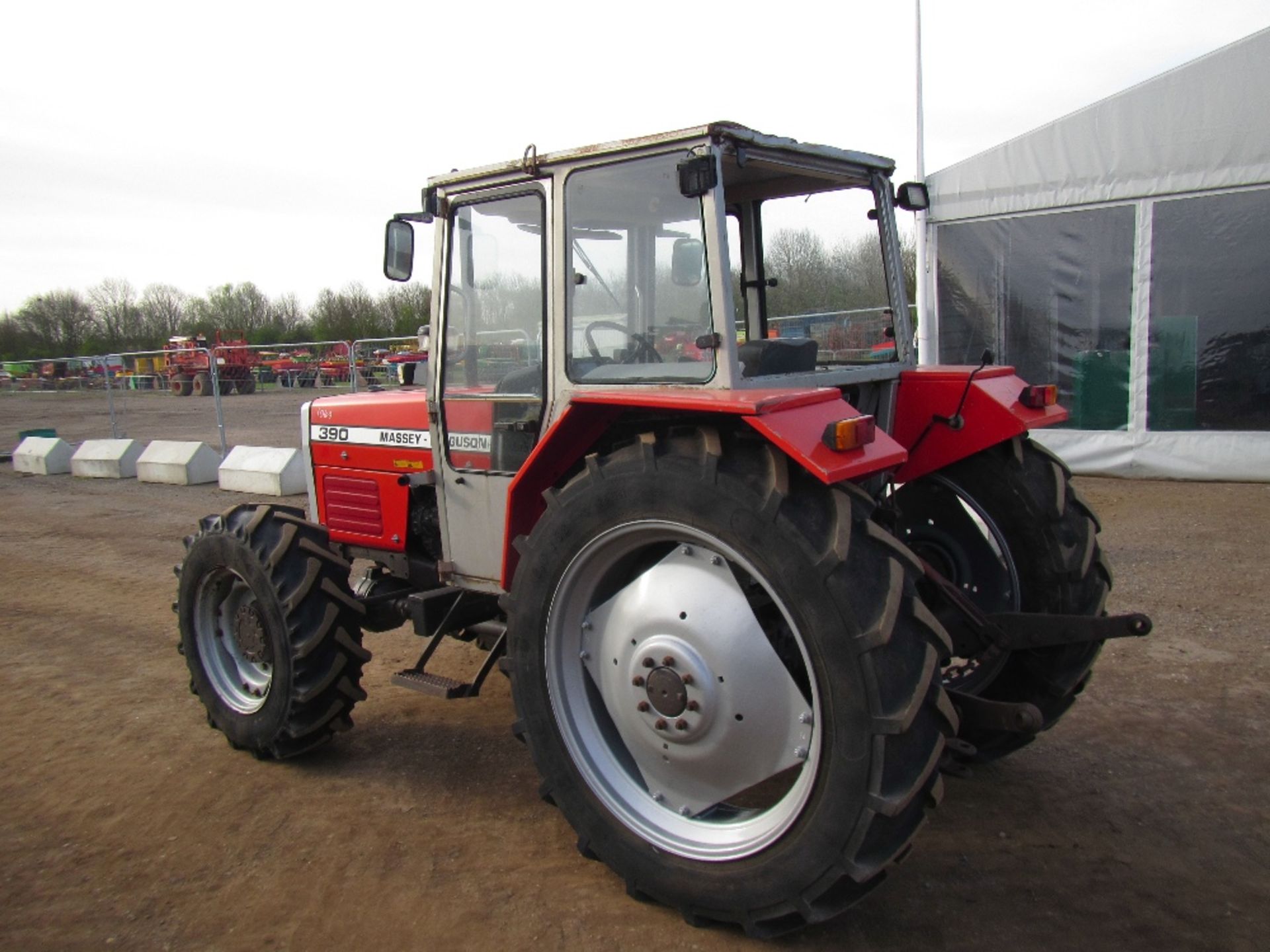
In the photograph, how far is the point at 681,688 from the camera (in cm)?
278

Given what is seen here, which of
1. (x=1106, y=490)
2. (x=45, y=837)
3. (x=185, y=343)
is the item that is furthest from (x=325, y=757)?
(x=185, y=343)

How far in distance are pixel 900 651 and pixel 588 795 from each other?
3.70ft

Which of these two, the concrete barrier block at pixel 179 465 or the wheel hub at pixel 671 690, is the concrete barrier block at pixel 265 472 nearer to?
the concrete barrier block at pixel 179 465

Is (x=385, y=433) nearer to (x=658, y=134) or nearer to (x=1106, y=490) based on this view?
(x=658, y=134)

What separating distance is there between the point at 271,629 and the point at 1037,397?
3134 mm

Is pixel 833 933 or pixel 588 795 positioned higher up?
pixel 588 795

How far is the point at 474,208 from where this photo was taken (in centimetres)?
359

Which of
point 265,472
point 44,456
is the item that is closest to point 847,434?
point 265,472

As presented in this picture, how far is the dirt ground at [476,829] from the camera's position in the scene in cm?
281

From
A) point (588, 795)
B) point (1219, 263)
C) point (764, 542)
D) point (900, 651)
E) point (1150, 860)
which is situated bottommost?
point (1150, 860)

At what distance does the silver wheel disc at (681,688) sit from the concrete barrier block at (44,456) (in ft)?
42.4

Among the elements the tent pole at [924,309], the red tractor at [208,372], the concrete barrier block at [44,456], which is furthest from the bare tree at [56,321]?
the tent pole at [924,309]

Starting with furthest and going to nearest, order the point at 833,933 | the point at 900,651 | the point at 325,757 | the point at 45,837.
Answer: the point at 325,757 → the point at 45,837 → the point at 833,933 → the point at 900,651

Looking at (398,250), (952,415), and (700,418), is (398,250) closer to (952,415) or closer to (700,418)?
(700,418)
